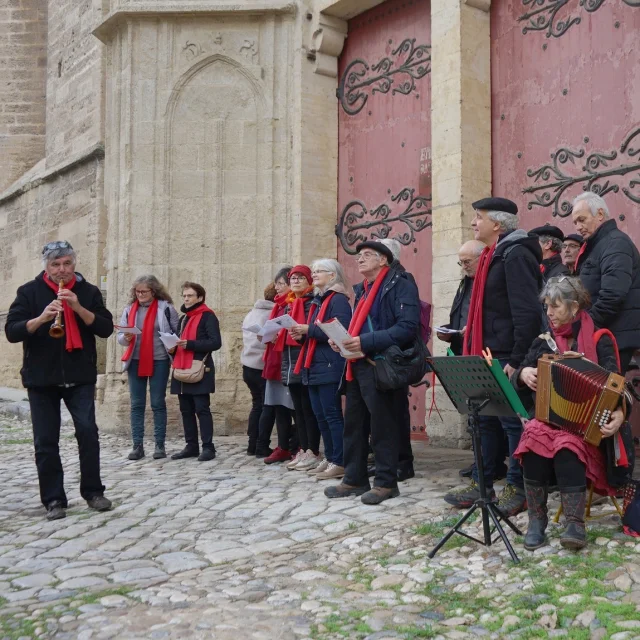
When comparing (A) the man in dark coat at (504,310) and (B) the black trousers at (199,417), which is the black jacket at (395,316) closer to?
(A) the man in dark coat at (504,310)

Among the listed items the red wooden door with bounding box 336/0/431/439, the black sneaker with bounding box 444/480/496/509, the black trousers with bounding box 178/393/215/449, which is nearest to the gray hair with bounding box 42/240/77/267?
the black trousers with bounding box 178/393/215/449

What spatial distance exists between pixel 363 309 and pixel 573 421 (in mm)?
1839

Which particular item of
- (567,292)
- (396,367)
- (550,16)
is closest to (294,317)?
(396,367)

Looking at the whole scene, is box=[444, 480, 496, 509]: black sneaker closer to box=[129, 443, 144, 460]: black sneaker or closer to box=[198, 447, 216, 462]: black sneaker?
box=[198, 447, 216, 462]: black sneaker

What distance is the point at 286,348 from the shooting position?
698cm

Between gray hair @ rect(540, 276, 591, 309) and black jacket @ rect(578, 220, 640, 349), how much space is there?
684 millimetres

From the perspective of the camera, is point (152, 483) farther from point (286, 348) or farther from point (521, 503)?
point (521, 503)

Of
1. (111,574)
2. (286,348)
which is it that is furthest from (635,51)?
(111,574)

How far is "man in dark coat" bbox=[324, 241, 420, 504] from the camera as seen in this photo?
5.32 meters

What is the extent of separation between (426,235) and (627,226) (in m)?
2.39

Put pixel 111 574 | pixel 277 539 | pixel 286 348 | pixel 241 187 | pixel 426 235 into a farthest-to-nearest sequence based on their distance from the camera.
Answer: pixel 241 187 < pixel 426 235 < pixel 286 348 < pixel 277 539 < pixel 111 574

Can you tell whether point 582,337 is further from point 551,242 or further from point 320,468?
point 320,468

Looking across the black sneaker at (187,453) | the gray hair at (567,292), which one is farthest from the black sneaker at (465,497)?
the black sneaker at (187,453)

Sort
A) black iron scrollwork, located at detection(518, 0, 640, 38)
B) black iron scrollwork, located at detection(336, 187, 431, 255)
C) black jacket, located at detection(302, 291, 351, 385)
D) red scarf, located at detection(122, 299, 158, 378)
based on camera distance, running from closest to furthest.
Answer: black jacket, located at detection(302, 291, 351, 385)
black iron scrollwork, located at detection(518, 0, 640, 38)
red scarf, located at detection(122, 299, 158, 378)
black iron scrollwork, located at detection(336, 187, 431, 255)
